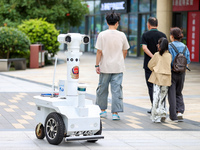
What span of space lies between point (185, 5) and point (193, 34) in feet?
4.99

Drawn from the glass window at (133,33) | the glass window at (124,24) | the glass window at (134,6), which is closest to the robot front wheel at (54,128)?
the glass window at (133,33)

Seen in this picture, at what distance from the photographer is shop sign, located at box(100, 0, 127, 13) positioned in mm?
29516

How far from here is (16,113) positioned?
861 cm

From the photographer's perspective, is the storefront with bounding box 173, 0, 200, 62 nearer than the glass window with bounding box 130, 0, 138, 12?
Result: Yes

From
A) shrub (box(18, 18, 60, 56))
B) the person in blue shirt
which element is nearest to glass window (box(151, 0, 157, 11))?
shrub (box(18, 18, 60, 56))

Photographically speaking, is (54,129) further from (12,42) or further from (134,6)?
Answer: (134,6)

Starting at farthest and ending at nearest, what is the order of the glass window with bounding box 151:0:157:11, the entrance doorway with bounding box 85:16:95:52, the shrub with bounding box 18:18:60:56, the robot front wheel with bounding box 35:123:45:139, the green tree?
the entrance doorway with bounding box 85:16:95:52 → the glass window with bounding box 151:0:157:11 → the green tree → the shrub with bounding box 18:18:60:56 → the robot front wheel with bounding box 35:123:45:139

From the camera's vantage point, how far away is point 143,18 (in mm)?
28359

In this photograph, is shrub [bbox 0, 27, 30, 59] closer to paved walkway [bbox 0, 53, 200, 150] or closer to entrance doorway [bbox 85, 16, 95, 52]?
paved walkway [bbox 0, 53, 200, 150]

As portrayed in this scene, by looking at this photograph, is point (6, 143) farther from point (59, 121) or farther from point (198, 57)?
point (198, 57)

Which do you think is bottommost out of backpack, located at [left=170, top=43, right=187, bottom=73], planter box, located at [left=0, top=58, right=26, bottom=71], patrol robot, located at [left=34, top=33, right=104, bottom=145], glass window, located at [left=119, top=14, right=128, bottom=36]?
planter box, located at [left=0, top=58, right=26, bottom=71]

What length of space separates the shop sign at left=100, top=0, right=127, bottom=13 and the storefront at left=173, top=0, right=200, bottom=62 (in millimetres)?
4889

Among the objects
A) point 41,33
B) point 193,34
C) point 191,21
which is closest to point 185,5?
point 191,21

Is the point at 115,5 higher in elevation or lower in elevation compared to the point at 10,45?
higher
